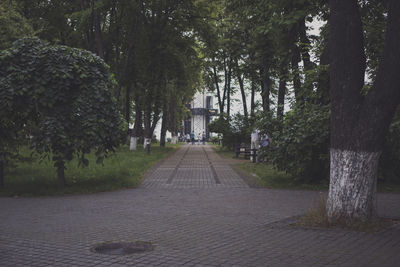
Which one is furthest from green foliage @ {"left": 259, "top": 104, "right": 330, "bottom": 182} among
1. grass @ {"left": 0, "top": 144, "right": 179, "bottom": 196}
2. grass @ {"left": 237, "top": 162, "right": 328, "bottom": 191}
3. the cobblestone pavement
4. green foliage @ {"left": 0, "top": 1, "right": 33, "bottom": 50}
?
green foliage @ {"left": 0, "top": 1, "right": 33, "bottom": 50}

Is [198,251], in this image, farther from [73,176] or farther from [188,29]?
[188,29]

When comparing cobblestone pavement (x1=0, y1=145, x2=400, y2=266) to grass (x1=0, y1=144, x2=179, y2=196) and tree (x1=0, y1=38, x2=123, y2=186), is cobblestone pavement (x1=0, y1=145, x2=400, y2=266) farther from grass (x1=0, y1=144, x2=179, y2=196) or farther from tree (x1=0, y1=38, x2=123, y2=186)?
tree (x1=0, y1=38, x2=123, y2=186)

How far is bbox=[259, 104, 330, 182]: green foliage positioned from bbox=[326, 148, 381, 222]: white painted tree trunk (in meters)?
5.05

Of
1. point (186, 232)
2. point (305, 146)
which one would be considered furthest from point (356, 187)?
point (305, 146)

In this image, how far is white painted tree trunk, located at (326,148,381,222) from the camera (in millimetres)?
7188

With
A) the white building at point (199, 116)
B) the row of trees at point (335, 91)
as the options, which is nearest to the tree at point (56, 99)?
the row of trees at point (335, 91)

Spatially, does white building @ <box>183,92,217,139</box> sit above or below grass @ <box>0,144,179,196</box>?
above

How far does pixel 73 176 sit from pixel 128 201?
4.78 metres

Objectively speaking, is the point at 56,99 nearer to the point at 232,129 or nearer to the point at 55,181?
the point at 55,181

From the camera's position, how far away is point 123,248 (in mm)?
5840

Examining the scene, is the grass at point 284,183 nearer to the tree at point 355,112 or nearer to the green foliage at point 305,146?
the green foliage at point 305,146

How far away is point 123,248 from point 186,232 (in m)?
1.19

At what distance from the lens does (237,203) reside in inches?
380

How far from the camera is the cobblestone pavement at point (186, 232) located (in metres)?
5.32
